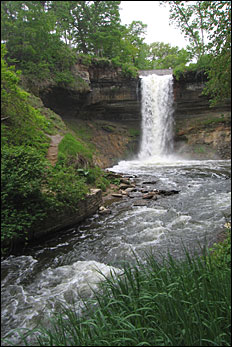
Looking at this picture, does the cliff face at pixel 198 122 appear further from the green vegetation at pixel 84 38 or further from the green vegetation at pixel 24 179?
the green vegetation at pixel 24 179

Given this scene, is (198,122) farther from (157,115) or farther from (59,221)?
(59,221)

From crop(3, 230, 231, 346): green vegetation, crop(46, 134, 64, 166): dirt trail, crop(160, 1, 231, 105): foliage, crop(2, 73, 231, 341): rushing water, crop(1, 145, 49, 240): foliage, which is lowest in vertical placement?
crop(2, 73, 231, 341): rushing water

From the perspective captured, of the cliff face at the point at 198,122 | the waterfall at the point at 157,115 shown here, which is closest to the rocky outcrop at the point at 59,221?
the waterfall at the point at 157,115

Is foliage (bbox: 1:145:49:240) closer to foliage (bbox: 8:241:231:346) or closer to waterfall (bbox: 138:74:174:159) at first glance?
foliage (bbox: 8:241:231:346)

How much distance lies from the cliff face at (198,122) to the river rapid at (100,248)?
12831mm

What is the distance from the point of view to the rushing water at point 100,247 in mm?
3361

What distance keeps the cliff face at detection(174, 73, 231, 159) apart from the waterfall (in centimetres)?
69

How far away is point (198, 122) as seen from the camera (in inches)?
846

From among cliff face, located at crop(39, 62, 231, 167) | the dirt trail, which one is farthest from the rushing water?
cliff face, located at crop(39, 62, 231, 167)

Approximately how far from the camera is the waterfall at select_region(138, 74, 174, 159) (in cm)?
2133

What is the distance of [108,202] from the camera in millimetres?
8070

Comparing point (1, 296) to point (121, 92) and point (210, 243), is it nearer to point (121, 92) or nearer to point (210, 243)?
point (210, 243)

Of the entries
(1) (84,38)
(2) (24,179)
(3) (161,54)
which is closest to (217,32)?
(2) (24,179)

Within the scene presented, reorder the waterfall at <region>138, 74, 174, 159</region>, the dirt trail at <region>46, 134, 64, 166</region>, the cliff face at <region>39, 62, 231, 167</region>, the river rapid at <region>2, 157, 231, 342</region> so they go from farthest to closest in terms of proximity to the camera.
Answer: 1. the waterfall at <region>138, 74, 174, 159</region>
2. the cliff face at <region>39, 62, 231, 167</region>
3. the dirt trail at <region>46, 134, 64, 166</region>
4. the river rapid at <region>2, 157, 231, 342</region>
